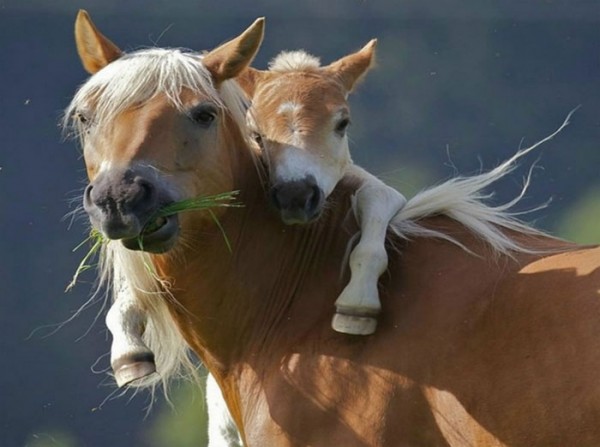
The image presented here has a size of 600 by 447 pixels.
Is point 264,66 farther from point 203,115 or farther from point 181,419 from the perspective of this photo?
point 203,115

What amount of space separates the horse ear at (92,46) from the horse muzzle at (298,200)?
0.68m

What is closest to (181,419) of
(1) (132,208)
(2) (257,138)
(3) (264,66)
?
(3) (264,66)

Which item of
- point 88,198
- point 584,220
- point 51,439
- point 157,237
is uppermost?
point 88,198

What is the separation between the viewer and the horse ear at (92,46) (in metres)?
3.67

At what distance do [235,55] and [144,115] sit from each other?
392 millimetres

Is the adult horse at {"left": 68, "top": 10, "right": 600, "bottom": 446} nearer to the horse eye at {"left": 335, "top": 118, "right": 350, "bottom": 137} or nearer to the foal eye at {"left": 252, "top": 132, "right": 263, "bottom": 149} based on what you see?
the foal eye at {"left": 252, "top": 132, "right": 263, "bottom": 149}

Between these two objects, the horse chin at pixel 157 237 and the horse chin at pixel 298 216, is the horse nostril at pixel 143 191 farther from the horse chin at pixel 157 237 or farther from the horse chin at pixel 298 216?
the horse chin at pixel 298 216

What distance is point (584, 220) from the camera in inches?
224

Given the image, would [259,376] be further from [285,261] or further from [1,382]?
[1,382]

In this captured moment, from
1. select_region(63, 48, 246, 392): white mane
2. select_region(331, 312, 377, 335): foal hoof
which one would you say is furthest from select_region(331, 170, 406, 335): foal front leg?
select_region(63, 48, 246, 392): white mane

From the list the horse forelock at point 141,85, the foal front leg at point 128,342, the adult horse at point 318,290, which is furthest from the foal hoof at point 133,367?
the horse forelock at point 141,85

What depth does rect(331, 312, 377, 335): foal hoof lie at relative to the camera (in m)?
3.38

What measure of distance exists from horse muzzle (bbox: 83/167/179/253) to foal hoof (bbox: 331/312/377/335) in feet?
1.80

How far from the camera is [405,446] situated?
10.7 feet
